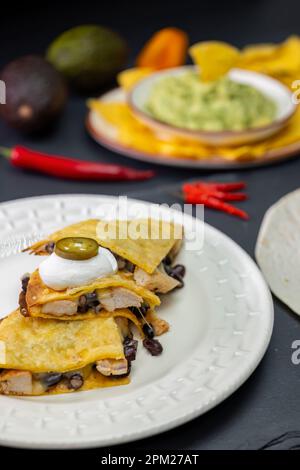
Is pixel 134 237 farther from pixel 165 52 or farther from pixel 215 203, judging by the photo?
pixel 165 52

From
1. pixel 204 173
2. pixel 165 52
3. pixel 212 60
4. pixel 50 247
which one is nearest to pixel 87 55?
pixel 165 52

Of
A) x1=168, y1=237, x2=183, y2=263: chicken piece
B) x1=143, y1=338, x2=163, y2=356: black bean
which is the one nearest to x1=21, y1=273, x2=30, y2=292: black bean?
x1=143, y1=338, x2=163, y2=356: black bean

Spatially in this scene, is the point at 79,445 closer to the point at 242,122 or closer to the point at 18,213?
the point at 18,213

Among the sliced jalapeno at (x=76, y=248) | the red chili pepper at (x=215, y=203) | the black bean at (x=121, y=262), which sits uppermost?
the sliced jalapeno at (x=76, y=248)

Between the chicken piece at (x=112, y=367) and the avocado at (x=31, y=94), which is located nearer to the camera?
the chicken piece at (x=112, y=367)

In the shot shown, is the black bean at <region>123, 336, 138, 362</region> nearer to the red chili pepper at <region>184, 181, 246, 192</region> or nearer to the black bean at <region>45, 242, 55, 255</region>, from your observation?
the black bean at <region>45, 242, 55, 255</region>

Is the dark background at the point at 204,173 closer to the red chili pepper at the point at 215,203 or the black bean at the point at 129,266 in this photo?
the red chili pepper at the point at 215,203

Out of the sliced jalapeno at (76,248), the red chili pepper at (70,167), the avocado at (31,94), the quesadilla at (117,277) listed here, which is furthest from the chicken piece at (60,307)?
the avocado at (31,94)
